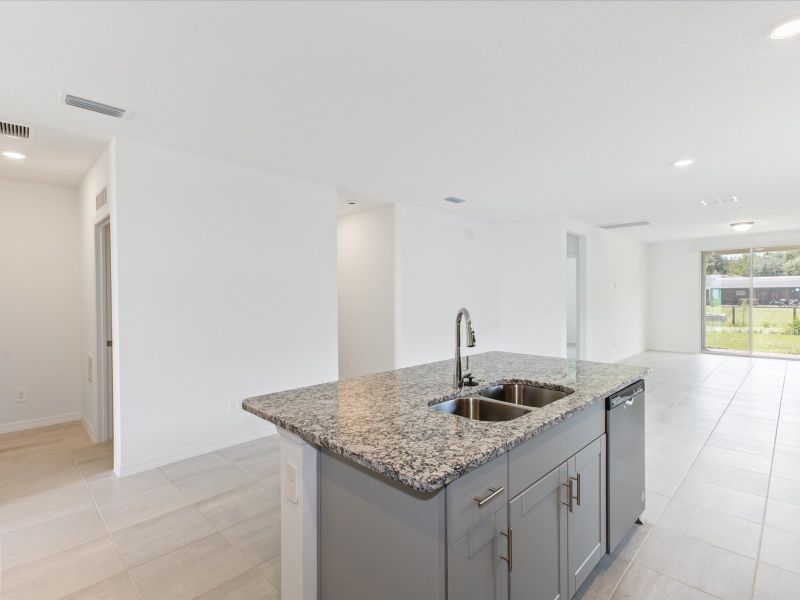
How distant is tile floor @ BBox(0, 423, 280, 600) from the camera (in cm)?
195

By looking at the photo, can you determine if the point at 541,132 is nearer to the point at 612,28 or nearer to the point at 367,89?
the point at 612,28

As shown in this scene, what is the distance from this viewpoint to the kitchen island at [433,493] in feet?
3.88

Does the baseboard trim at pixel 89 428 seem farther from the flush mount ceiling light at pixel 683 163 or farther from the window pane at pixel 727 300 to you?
the window pane at pixel 727 300

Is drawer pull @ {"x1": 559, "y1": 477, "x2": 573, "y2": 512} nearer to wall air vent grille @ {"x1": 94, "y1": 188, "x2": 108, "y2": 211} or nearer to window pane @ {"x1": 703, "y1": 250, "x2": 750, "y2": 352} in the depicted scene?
wall air vent grille @ {"x1": 94, "y1": 188, "x2": 108, "y2": 211}

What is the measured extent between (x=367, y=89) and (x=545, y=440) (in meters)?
2.07

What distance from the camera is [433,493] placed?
1154 mm

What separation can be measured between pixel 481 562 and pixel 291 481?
0.77 metres

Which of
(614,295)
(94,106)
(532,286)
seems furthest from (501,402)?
(614,295)

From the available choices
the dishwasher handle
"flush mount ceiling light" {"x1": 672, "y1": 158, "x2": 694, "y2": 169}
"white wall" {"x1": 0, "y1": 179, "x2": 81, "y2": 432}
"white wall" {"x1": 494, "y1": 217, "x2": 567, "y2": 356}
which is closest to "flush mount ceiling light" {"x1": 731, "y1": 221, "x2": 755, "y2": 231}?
"white wall" {"x1": 494, "y1": 217, "x2": 567, "y2": 356}

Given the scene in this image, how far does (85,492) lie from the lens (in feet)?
9.33

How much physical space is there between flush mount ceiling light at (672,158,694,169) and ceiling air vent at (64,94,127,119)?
4.39m

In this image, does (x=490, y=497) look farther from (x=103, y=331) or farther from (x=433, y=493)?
(x=103, y=331)

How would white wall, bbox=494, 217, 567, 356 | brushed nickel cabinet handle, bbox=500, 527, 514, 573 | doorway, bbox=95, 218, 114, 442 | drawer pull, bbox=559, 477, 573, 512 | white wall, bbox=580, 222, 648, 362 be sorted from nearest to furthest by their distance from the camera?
brushed nickel cabinet handle, bbox=500, 527, 514, 573 → drawer pull, bbox=559, 477, 573, 512 → doorway, bbox=95, 218, 114, 442 → white wall, bbox=494, 217, 567, 356 → white wall, bbox=580, 222, 648, 362

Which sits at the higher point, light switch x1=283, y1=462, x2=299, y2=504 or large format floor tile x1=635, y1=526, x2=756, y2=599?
light switch x1=283, y1=462, x2=299, y2=504
